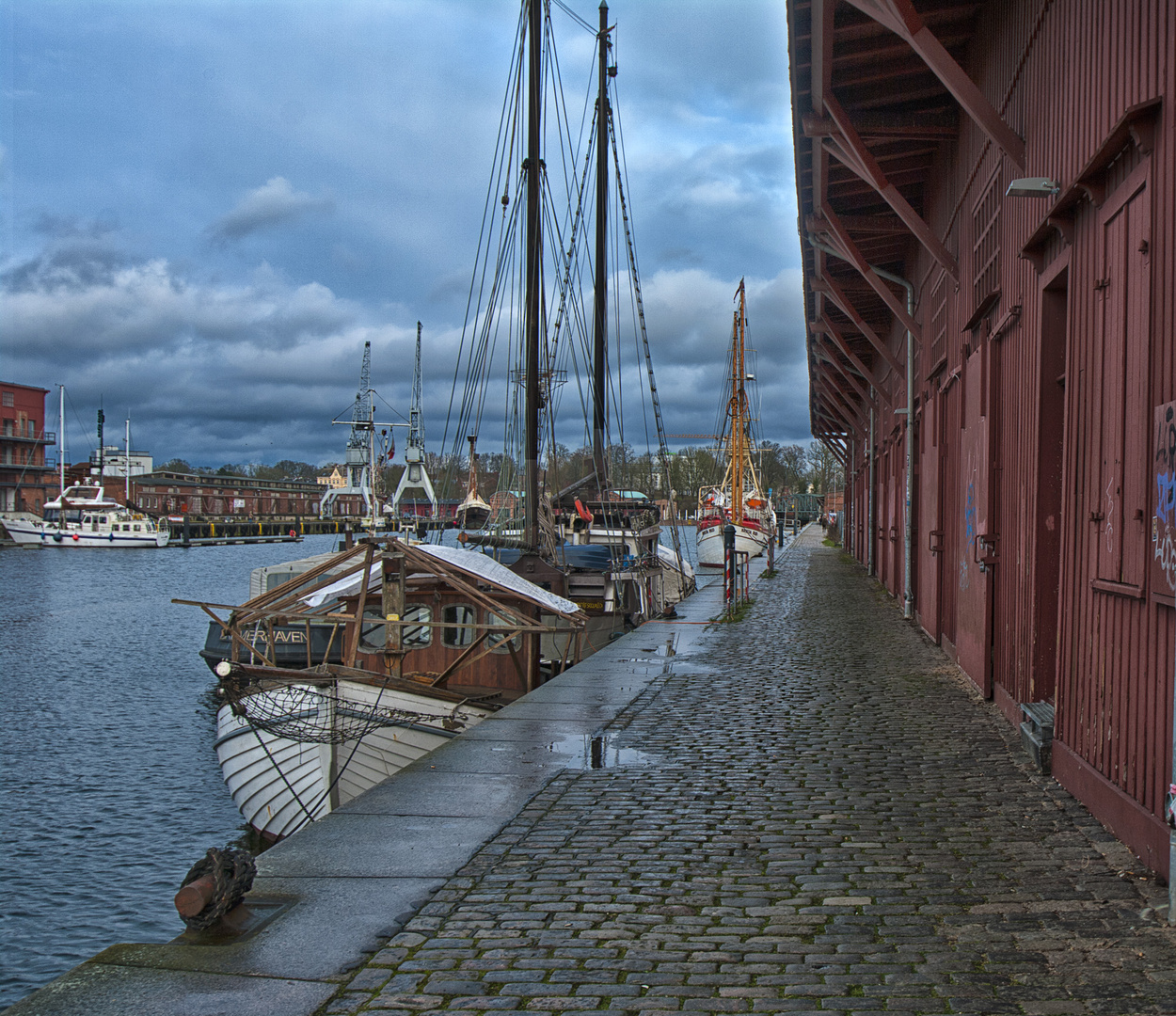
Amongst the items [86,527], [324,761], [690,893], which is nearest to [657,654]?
[324,761]

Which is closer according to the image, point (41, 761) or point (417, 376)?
point (41, 761)

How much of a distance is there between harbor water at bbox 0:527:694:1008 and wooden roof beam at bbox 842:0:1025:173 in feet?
31.3

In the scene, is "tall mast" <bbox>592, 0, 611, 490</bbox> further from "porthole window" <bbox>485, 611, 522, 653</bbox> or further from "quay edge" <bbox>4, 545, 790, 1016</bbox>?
"quay edge" <bbox>4, 545, 790, 1016</bbox>

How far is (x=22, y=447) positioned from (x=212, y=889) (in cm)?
9817

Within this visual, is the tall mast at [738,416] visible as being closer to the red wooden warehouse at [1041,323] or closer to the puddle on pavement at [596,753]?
the red wooden warehouse at [1041,323]

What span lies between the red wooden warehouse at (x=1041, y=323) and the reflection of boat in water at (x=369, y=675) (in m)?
4.68

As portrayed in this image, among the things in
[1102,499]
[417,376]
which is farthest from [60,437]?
[1102,499]

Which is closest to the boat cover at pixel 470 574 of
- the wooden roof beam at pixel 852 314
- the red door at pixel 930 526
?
the red door at pixel 930 526

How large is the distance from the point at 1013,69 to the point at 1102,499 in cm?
487

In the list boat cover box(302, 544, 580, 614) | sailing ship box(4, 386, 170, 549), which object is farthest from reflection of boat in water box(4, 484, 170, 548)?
boat cover box(302, 544, 580, 614)

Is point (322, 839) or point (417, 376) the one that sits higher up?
point (417, 376)

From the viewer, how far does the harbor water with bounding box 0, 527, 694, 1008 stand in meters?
9.73

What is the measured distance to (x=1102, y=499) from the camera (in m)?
5.64

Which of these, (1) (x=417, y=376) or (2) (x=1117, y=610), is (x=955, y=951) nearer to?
(2) (x=1117, y=610)
